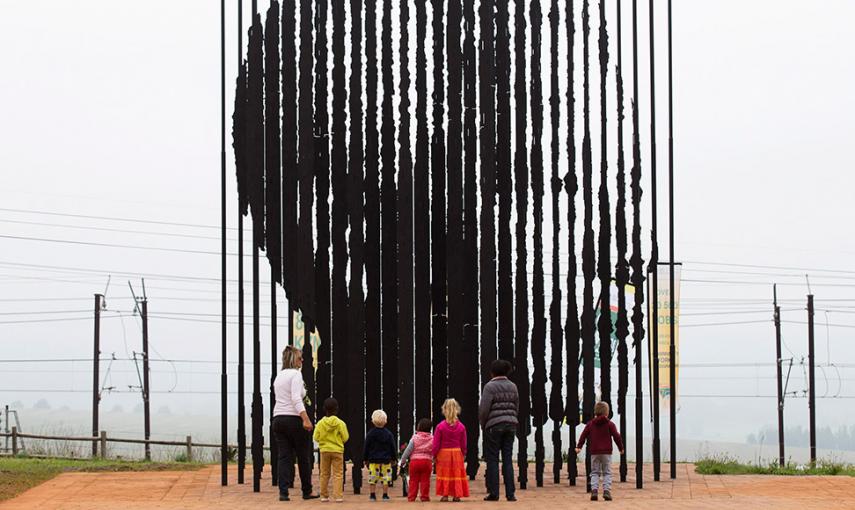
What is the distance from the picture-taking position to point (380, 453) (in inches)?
557

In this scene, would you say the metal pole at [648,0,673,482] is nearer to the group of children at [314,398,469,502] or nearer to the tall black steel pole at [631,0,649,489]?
the tall black steel pole at [631,0,649,489]

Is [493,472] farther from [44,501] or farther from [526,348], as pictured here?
[44,501]

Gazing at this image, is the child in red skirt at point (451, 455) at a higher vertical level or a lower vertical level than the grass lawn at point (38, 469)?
higher

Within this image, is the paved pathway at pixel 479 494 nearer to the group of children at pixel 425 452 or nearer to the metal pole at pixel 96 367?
the group of children at pixel 425 452

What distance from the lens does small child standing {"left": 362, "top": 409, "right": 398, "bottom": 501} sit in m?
14.1

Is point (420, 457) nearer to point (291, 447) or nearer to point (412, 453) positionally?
point (412, 453)

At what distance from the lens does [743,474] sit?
17781 millimetres

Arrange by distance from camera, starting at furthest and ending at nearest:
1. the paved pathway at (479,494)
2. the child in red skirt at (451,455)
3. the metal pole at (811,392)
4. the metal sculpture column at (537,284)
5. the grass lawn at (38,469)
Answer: the metal pole at (811,392), the grass lawn at (38,469), the metal sculpture column at (537,284), the child in red skirt at (451,455), the paved pathway at (479,494)

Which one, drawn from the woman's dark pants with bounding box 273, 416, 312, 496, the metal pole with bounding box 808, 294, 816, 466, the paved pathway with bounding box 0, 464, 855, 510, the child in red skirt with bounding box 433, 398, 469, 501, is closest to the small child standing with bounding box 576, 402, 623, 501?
the paved pathway with bounding box 0, 464, 855, 510

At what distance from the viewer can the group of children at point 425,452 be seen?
13797 mm

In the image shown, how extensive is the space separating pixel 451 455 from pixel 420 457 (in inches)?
14.0

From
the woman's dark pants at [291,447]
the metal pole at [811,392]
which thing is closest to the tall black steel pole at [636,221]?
the woman's dark pants at [291,447]

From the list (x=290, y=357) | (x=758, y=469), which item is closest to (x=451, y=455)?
(x=290, y=357)

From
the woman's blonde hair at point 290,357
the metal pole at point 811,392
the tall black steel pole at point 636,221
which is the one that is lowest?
the metal pole at point 811,392
